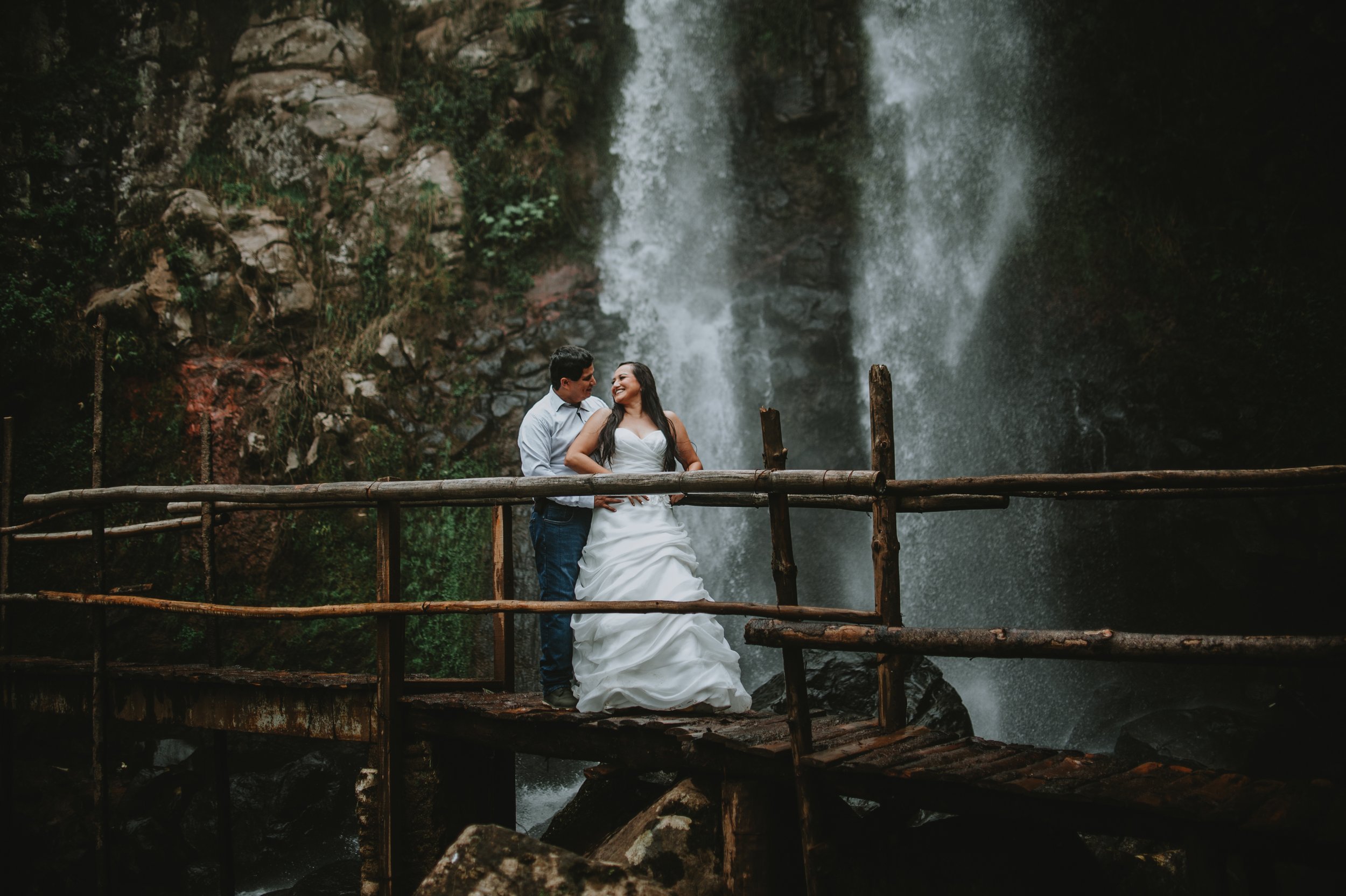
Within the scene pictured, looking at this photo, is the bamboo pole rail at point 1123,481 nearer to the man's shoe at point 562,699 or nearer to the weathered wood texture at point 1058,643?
the weathered wood texture at point 1058,643

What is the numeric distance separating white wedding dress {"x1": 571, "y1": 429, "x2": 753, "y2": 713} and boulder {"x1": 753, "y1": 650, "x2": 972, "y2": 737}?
91.0 inches

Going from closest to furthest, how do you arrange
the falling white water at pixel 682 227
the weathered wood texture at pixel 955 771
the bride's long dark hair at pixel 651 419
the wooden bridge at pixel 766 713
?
the weathered wood texture at pixel 955 771 → the wooden bridge at pixel 766 713 → the bride's long dark hair at pixel 651 419 → the falling white water at pixel 682 227

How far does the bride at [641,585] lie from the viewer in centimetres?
420

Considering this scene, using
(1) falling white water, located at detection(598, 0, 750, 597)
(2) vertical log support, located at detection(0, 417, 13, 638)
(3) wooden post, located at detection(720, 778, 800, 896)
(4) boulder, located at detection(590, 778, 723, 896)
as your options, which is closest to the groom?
(4) boulder, located at detection(590, 778, 723, 896)

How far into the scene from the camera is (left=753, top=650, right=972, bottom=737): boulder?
6484 millimetres

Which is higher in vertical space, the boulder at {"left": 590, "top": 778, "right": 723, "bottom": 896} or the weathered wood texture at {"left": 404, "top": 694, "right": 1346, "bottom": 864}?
the weathered wood texture at {"left": 404, "top": 694, "right": 1346, "bottom": 864}

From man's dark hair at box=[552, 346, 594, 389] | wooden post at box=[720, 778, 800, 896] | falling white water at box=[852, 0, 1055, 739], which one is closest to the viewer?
wooden post at box=[720, 778, 800, 896]

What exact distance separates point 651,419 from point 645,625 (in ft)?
3.70

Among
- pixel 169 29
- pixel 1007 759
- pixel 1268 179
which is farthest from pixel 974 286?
pixel 169 29

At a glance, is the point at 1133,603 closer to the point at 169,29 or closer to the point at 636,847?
the point at 636,847

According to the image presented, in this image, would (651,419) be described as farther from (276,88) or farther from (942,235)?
(276,88)

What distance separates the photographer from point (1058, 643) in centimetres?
272

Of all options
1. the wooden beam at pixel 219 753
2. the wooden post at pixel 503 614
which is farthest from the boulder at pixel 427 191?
the wooden post at pixel 503 614

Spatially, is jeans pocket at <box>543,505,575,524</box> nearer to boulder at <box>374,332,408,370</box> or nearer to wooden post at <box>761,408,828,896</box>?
wooden post at <box>761,408,828,896</box>
